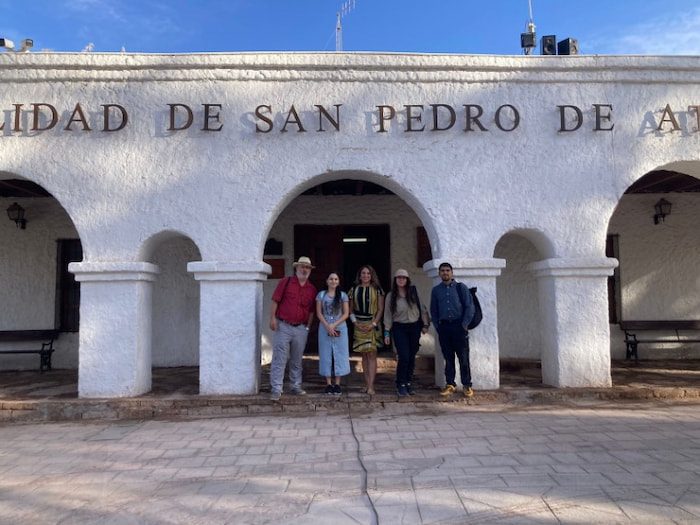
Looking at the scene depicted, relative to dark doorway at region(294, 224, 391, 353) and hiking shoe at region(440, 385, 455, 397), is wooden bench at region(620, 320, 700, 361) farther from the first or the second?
hiking shoe at region(440, 385, 455, 397)

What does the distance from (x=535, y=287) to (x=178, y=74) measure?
628 centimetres

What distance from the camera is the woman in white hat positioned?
6.08 metres

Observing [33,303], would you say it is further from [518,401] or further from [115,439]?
[518,401]

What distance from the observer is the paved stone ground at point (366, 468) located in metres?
3.23

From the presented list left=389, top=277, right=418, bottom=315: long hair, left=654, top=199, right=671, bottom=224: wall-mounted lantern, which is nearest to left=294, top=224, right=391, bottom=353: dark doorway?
left=389, top=277, right=418, bottom=315: long hair

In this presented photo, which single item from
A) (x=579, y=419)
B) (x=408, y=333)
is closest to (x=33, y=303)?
(x=408, y=333)

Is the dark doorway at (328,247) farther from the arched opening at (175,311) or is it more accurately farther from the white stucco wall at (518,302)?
the white stucco wall at (518,302)

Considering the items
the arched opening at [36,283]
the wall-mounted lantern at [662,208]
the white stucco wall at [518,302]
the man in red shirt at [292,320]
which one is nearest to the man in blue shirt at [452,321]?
the man in red shirt at [292,320]

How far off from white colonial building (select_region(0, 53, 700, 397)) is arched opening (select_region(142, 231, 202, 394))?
240 cm

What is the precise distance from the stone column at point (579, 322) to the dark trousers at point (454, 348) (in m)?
1.13

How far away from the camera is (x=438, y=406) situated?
5.90 m

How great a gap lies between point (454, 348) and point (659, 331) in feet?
16.0

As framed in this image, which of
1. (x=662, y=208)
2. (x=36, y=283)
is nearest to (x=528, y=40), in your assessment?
(x=662, y=208)

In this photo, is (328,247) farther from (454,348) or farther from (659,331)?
(659,331)
